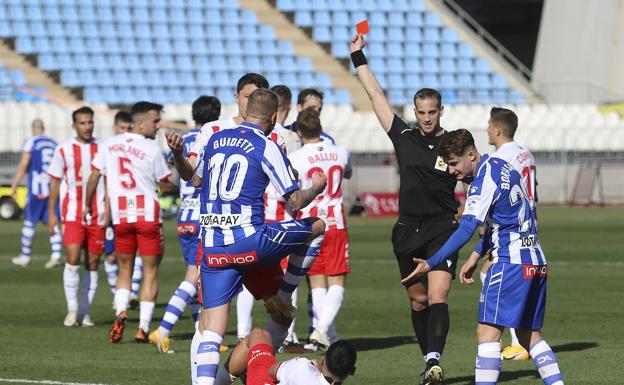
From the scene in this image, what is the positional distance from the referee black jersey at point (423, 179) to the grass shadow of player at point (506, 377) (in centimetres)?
124

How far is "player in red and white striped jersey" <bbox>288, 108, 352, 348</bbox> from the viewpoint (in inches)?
431

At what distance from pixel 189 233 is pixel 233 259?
3.38 m

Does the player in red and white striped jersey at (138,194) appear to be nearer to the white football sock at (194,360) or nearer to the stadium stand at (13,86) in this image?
the white football sock at (194,360)

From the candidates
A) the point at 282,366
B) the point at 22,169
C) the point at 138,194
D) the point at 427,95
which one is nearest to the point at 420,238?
the point at 427,95

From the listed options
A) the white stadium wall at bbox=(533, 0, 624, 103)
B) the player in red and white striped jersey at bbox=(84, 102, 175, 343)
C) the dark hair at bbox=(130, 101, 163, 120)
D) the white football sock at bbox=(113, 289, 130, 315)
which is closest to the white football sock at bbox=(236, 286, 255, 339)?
the player in red and white striped jersey at bbox=(84, 102, 175, 343)

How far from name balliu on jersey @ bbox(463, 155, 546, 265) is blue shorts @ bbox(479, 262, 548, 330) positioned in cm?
6

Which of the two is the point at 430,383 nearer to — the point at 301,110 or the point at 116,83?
the point at 301,110

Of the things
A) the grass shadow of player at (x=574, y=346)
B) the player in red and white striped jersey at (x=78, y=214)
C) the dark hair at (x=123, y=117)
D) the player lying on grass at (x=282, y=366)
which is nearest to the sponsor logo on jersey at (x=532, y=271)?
the player lying on grass at (x=282, y=366)

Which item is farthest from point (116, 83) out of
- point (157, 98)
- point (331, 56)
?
point (331, 56)

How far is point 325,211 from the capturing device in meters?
11.2

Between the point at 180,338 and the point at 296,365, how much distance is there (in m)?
5.05

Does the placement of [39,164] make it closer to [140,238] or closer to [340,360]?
[140,238]

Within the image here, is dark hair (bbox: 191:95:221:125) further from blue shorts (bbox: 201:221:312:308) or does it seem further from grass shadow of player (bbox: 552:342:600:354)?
grass shadow of player (bbox: 552:342:600:354)

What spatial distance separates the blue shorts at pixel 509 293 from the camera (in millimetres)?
7473
